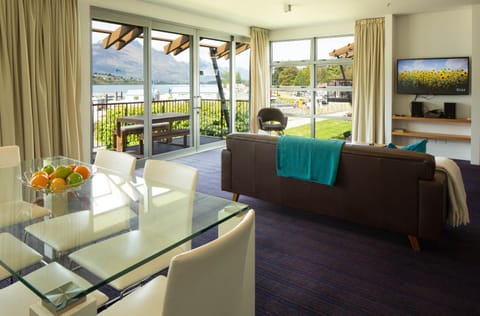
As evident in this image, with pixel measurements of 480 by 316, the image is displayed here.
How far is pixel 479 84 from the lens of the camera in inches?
233

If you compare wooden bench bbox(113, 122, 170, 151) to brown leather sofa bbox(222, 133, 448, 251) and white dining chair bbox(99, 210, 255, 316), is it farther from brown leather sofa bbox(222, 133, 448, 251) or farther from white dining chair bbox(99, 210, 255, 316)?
white dining chair bbox(99, 210, 255, 316)

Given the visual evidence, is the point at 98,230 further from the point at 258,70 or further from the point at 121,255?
the point at 258,70

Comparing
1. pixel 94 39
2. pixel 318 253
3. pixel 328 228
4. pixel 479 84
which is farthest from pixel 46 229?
pixel 479 84

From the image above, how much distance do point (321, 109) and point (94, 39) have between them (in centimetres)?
482

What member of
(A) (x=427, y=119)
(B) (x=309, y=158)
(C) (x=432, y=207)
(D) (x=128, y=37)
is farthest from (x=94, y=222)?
(A) (x=427, y=119)

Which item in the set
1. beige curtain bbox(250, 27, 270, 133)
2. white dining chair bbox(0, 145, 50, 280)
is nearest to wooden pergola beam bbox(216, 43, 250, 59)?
beige curtain bbox(250, 27, 270, 133)

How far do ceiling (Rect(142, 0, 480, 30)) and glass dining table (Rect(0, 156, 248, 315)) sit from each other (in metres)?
4.44

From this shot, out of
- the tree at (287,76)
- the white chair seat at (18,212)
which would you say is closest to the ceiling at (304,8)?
the tree at (287,76)

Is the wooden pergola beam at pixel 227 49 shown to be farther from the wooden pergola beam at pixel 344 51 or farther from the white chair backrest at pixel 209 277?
the white chair backrest at pixel 209 277

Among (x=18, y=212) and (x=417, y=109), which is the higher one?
(x=417, y=109)

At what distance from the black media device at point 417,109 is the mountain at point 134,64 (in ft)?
13.5

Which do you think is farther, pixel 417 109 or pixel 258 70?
pixel 258 70

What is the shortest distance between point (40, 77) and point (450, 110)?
628 cm

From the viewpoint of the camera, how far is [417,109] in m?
6.60
